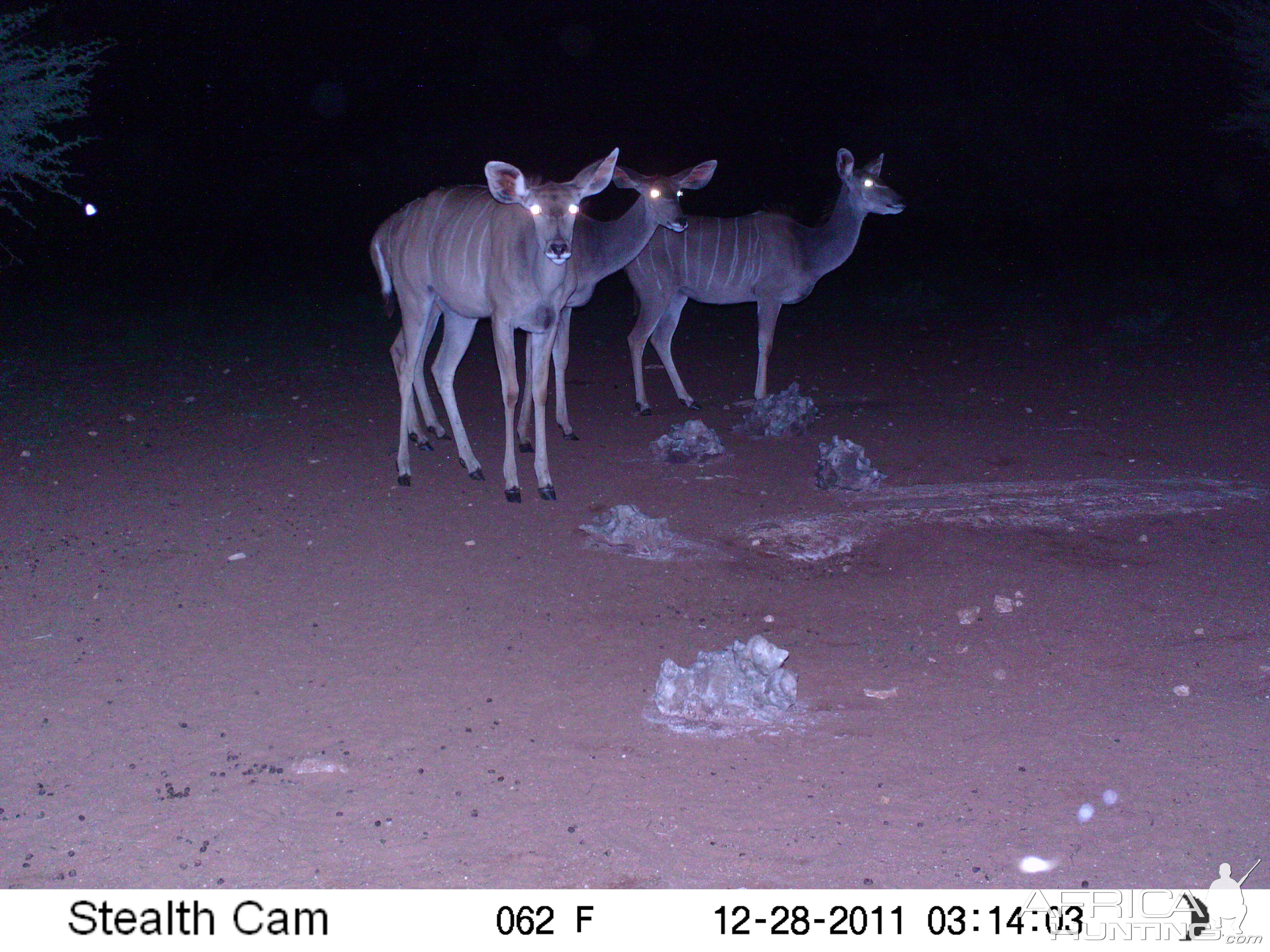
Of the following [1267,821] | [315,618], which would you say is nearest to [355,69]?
[315,618]

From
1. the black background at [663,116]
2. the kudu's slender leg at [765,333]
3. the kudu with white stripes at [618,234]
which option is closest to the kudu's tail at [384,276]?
the kudu with white stripes at [618,234]

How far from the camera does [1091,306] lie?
1536cm

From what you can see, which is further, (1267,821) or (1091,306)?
(1091,306)

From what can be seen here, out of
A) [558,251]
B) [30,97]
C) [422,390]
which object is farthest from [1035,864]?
[30,97]

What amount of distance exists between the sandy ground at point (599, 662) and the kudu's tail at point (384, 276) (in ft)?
3.35

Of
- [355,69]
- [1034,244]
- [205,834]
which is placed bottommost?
[205,834]

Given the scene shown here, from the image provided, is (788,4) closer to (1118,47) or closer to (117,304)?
(1118,47)

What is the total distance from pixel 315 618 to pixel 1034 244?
19.3 m

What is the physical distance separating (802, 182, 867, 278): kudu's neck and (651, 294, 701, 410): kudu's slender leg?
120 cm

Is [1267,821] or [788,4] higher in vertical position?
[788,4]

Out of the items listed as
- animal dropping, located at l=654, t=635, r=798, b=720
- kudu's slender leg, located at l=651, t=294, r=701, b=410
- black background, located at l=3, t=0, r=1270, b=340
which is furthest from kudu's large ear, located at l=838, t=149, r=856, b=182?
black background, located at l=3, t=0, r=1270, b=340

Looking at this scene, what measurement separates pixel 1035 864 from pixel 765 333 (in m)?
7.33

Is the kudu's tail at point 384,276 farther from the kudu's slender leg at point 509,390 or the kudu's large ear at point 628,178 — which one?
the kudu's large ear at point 628,178

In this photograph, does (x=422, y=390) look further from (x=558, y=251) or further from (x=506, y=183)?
(x=558, y=251)
